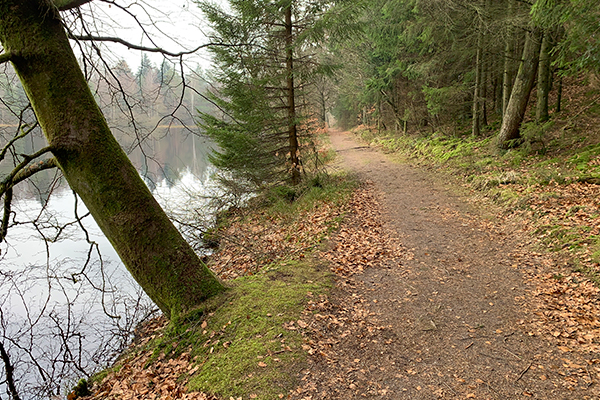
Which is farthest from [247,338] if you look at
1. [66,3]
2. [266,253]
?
[66,3]

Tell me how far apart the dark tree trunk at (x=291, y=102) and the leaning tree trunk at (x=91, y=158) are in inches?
252

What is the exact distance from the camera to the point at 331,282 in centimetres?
514

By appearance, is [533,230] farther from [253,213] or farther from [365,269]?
[253,213]

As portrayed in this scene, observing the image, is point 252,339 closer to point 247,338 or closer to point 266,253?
point 247,338

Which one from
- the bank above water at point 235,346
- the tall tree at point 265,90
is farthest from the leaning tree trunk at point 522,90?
the bank above water at point 235,346

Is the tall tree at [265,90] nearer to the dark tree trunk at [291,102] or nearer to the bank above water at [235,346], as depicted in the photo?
the dark tree trunk at [291,102]

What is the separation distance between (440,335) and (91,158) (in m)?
4.42

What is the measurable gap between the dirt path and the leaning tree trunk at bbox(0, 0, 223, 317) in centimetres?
188

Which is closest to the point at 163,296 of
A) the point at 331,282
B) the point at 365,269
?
the point at 331,282

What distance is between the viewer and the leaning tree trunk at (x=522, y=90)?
32.9 feet

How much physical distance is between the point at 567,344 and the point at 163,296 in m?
4.61

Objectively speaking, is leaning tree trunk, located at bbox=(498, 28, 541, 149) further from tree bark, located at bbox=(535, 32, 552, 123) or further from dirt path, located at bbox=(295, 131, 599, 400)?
dirt path, located at bbox=(295, 131, 599, 400)

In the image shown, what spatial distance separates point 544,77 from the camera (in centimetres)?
1013

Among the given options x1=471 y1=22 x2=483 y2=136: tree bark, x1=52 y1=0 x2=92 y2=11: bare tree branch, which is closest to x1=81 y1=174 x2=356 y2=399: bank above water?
x1=52 y1=0 x2=92 y2=11: bare tree branch
